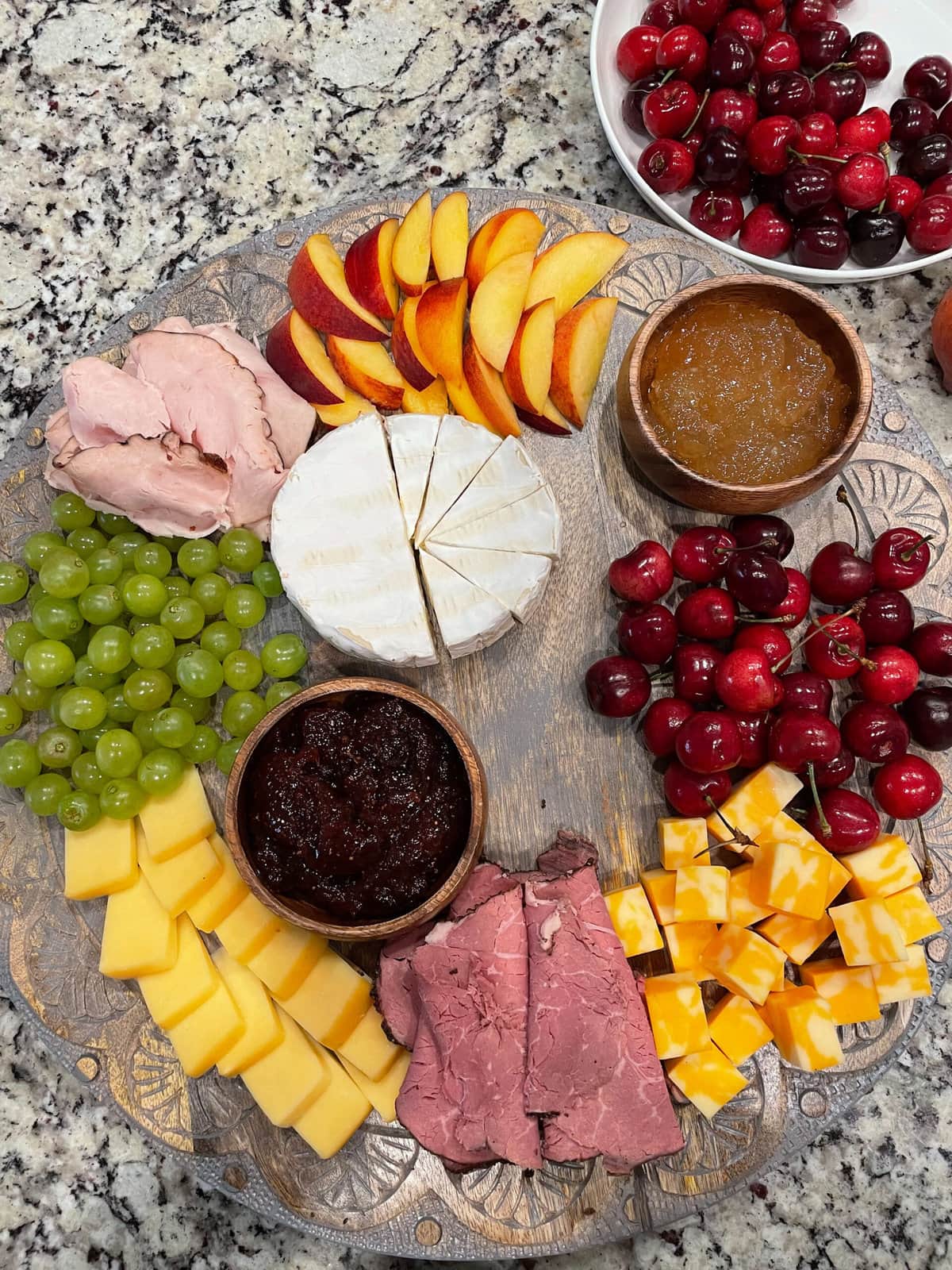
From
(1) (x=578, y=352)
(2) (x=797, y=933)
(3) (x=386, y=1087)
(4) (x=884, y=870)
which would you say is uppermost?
(1) (x=578, y=352)

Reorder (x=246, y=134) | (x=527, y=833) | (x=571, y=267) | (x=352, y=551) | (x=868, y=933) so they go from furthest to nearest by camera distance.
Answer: (x=246, y=134) → (x=571, y=267) → (x=527, y=833) → (x=352, y=551) → (x=868, y=933)

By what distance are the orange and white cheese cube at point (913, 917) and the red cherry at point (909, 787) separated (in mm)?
201

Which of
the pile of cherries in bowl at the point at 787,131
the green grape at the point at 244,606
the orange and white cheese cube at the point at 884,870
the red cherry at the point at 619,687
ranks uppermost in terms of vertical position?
the pile of cherries in bowl at the point at 787,131

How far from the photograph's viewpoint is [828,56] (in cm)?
250

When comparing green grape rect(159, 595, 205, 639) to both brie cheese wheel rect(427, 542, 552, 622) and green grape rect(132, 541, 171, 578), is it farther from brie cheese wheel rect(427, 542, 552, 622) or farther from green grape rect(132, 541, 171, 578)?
brie cheese wheel rect(427, 542, 552, 622)

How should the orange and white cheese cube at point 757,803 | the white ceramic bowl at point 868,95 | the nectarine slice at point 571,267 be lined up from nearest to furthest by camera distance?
the orange and white cheese cube at point 757,803
the nectarine slice at point 571,267
the white ceramic bowl at point 868,95

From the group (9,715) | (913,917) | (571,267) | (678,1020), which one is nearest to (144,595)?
(9,715)

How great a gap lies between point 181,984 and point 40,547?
1096mm

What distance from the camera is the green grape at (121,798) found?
6.81 feet

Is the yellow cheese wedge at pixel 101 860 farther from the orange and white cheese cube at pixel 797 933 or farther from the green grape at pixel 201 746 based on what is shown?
the orange and white cheese cube at pixel 797 933

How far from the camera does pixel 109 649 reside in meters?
2.08

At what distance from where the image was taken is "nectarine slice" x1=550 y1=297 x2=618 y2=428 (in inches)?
90.6

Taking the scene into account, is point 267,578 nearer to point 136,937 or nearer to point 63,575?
point 63,575

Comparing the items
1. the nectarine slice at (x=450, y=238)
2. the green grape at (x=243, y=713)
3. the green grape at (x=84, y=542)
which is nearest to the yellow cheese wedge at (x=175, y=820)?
the green grape at (x=243, y=713)
